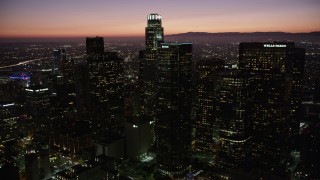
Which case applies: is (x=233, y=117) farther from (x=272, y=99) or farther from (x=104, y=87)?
(x=104, y=87)

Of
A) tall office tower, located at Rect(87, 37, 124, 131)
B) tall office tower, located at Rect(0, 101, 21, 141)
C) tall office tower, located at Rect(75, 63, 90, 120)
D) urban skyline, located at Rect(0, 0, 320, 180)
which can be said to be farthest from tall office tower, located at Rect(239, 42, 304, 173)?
tall office tower, located at Rect(0, 101, 21, 141)

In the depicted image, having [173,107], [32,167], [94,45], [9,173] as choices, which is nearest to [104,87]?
[94,45]

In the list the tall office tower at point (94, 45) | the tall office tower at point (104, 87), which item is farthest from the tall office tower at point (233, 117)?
the tall office tower at point (94, 45)

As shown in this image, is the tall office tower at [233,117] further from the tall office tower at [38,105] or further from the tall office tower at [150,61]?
the tall office tower at [38,105]

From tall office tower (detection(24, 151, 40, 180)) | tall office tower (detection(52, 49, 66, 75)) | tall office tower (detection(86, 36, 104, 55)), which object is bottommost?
tall office tower (detection(24, 151, 40, 180))

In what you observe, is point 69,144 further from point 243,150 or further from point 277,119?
point 277,119

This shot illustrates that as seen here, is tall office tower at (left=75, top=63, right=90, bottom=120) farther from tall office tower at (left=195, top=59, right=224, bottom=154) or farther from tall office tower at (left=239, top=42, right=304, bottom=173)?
tall office tower at (left=239, top=42, right=304, bottom=173)
